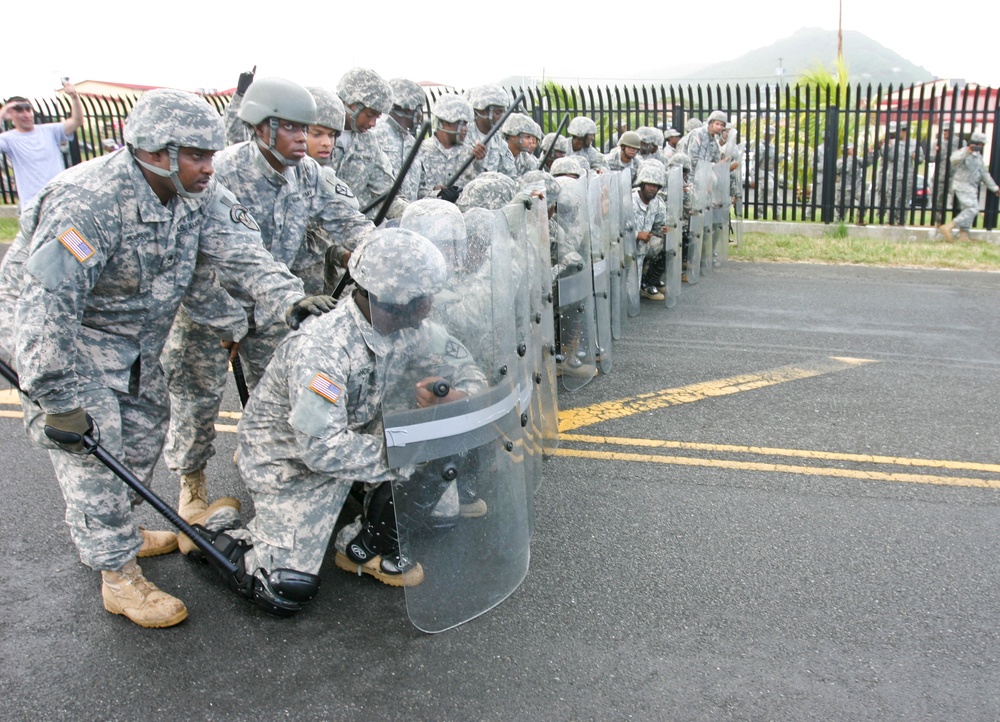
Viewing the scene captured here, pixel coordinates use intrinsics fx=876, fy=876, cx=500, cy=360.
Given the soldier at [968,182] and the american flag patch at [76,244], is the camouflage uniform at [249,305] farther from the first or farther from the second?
the soldier at [968,182]

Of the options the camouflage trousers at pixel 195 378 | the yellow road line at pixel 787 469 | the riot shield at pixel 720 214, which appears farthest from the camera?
the riot shield at pixel 720 214

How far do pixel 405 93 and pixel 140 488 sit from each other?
3979 millimetres

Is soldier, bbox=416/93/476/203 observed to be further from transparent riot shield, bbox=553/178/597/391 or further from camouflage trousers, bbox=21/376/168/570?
camouflage trousers, bbox=21/376/168/570

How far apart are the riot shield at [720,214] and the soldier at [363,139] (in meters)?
5.09

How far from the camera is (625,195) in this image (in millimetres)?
6723

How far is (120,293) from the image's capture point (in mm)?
3287

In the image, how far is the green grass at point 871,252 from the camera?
11227mm

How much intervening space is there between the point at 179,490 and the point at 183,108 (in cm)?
214

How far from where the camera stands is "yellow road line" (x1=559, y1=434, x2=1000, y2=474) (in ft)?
15.5

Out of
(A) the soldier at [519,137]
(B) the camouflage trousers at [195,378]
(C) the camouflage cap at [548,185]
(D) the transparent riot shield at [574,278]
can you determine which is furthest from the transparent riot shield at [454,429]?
(A) the soldier at [519,137]

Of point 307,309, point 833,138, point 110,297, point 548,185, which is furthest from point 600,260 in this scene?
point 833,138

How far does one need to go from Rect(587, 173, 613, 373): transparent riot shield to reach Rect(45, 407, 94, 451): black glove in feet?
11.2

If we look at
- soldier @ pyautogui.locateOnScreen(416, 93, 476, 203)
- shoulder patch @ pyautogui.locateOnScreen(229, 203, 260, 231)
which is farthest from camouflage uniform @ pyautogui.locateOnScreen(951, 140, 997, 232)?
shoulder patch @ pyautogui.locateOnScreen(229, 203, 260, 231)

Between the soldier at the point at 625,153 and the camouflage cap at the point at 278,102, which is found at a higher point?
the camouflage cap at the point at 278,102
